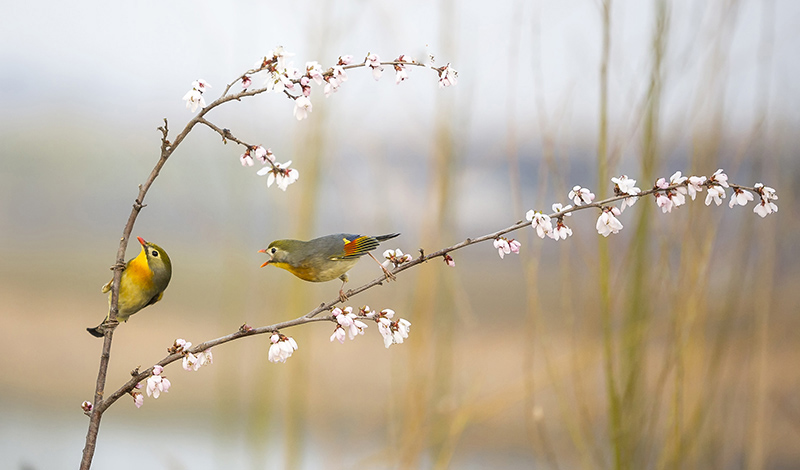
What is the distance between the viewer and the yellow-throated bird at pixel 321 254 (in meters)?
0.65

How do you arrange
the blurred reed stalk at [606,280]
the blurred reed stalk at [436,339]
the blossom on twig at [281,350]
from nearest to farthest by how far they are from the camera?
1. the blossom on twig at [281,350]
2. the blurred reed stalk at [606,280]
3. the blurred reed stalk at [436,339]

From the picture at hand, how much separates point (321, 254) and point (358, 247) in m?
0.04

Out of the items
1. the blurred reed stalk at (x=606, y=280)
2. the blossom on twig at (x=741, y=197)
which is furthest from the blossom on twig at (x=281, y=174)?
the blurred reed stalk at (x=606, y=280)

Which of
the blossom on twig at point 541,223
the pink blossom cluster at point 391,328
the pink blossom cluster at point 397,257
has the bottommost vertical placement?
the pink blossom cluster at point 391,328

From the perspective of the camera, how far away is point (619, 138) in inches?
57.7

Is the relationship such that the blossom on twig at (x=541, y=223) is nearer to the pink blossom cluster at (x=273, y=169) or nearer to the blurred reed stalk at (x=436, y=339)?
the pink blossom cluster at (x=273, y=169)

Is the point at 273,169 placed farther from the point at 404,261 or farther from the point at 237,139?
Answer: the point at 404,261

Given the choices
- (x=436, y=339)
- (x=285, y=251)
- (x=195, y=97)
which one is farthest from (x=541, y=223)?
(x=436, y=339)

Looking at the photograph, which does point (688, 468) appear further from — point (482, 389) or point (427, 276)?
point (427, 276)

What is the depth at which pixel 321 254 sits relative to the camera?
26.1 inches

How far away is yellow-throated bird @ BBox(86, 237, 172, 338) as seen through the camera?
2.19ft

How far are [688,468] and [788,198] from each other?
751mm

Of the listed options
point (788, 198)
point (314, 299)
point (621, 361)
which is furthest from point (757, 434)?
point (314, 299)

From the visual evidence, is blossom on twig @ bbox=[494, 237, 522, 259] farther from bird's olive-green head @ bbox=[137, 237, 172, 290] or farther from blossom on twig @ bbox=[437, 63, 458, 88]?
bird's olive-green head @ bbox=[137, 237, 172, 290]
